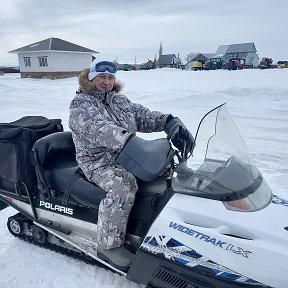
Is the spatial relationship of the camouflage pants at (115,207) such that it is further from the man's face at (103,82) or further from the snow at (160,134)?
the man's face at (103,82)

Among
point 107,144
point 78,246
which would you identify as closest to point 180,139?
point 107,144

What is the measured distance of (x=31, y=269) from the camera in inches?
102

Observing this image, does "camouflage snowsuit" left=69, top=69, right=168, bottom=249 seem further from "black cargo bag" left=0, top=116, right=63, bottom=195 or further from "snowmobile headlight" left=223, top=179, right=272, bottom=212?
"snowmobile headlight" left=223, top=179, right=272, bottom=212

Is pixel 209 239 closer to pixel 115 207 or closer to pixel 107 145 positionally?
pixel 115 207

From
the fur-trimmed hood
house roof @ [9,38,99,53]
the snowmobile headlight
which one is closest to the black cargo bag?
the fur-trimmed hood

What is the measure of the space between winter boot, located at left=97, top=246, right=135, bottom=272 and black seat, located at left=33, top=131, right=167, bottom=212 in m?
0.29

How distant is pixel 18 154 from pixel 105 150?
0.72 m

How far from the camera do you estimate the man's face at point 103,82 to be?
2.57 m

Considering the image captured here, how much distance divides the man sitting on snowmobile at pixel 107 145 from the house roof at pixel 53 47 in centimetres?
2688

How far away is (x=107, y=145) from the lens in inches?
86.4

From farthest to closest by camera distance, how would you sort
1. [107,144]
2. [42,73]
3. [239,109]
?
[42,73] → [239,109] → [107,144]

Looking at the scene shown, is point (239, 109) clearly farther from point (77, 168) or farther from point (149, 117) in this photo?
point (77, 168)

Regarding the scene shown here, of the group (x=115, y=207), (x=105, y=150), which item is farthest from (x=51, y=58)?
(x=115, y=207)

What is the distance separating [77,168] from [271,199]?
143 cm
